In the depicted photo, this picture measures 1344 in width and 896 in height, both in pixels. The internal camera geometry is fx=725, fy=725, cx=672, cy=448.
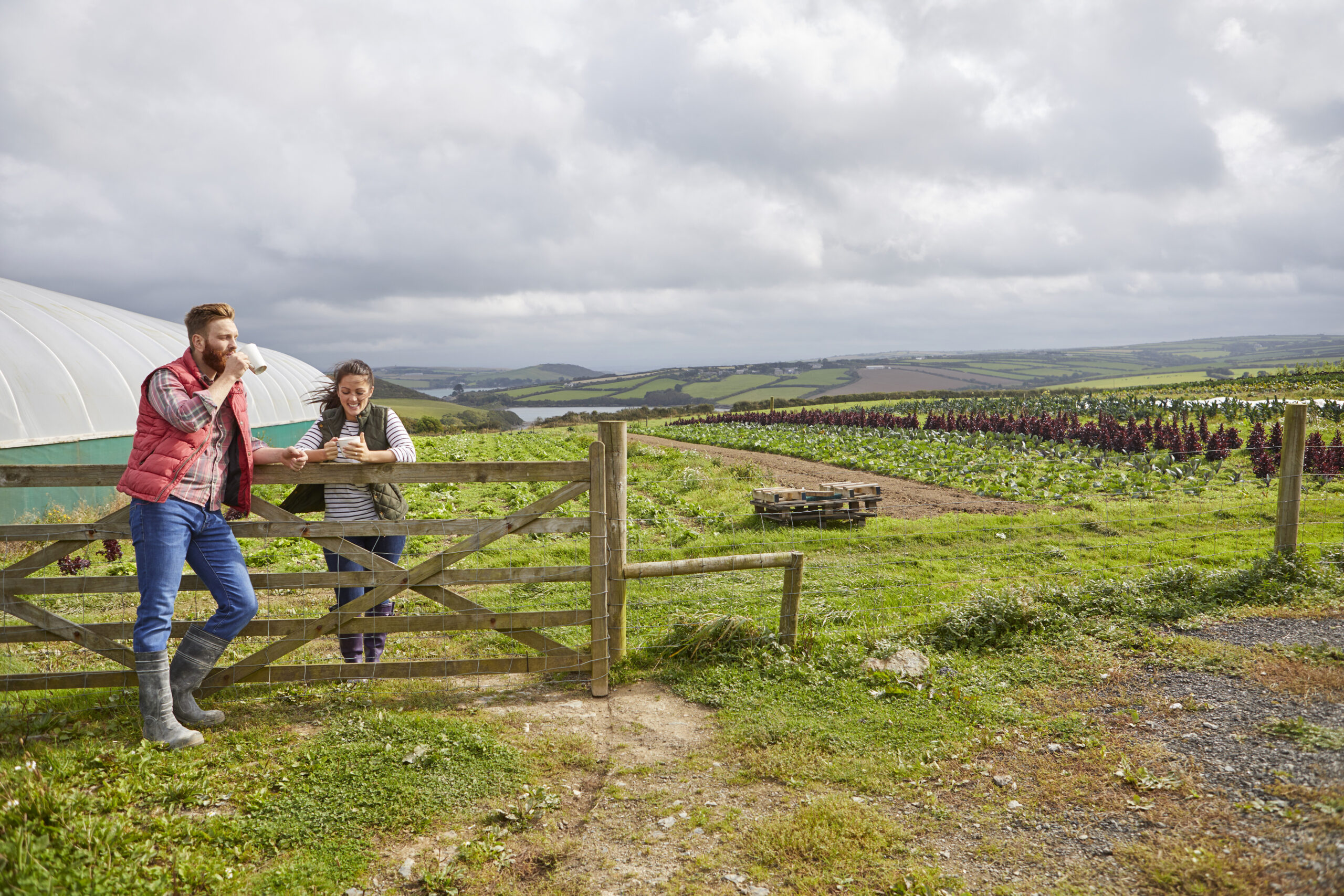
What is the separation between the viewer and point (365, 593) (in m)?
5.67

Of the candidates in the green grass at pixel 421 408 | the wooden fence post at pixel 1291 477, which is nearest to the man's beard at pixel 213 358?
the wooden fence post at pixel 1291 477

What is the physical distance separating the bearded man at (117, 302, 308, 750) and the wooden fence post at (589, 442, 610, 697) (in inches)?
83.5

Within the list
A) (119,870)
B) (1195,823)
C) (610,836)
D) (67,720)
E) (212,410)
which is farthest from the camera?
(67,720)

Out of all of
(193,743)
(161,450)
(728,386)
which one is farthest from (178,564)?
(728,386)

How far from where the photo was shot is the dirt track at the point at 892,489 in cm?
1535

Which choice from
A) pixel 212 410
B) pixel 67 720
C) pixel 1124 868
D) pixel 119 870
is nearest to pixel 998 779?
pixel 1124 868

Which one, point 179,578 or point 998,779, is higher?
point 179,578

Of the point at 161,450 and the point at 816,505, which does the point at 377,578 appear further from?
the point at 816,505

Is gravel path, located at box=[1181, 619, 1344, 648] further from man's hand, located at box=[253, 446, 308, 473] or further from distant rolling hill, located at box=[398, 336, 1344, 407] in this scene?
distant rolling hill, located at box=[398, 336, 1344, 407]

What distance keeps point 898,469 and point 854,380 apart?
88627mm

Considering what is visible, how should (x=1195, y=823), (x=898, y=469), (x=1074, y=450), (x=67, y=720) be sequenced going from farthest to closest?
(x=1074, y=450) < (x=898, y=469) < (x=67, y=720) < (x=1195, y=823)

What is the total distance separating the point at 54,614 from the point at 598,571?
3917mm

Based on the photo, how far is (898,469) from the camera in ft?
71.6

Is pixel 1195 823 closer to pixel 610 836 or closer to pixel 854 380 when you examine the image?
pixel 610 836
